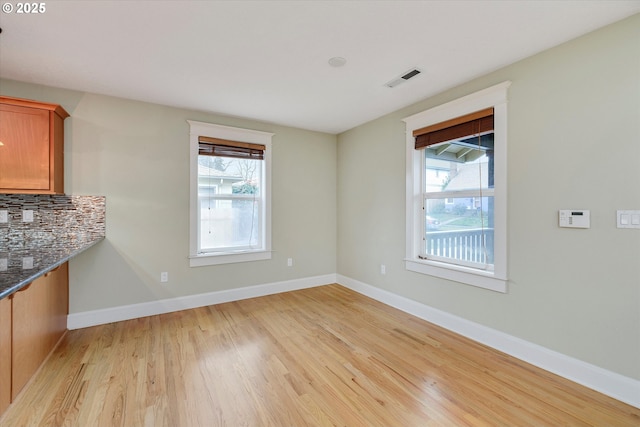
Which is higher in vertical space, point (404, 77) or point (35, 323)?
point (404, 77)

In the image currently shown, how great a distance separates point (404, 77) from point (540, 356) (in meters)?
2.63

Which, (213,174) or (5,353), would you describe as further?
(213,174)

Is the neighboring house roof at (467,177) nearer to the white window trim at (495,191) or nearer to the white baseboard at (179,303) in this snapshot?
the white window trim at (495,191)

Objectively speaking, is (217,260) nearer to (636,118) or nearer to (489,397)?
(489,397)

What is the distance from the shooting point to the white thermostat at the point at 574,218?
197cm

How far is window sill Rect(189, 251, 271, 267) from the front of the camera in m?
3.49

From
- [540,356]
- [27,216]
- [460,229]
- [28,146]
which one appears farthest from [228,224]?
[540,356]

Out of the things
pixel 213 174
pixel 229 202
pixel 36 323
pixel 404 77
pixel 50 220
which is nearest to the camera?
pixel 36 323

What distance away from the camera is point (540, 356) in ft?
7.17

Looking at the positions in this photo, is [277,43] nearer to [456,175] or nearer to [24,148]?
[456,175]

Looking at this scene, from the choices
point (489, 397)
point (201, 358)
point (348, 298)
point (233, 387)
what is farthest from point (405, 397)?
point (348, 298)

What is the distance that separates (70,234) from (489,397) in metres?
3.94

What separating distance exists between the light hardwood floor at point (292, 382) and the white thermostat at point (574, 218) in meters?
1.14

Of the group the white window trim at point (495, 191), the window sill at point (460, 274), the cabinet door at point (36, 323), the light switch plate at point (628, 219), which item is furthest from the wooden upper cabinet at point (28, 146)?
the light switch plate at point (628, 219)
